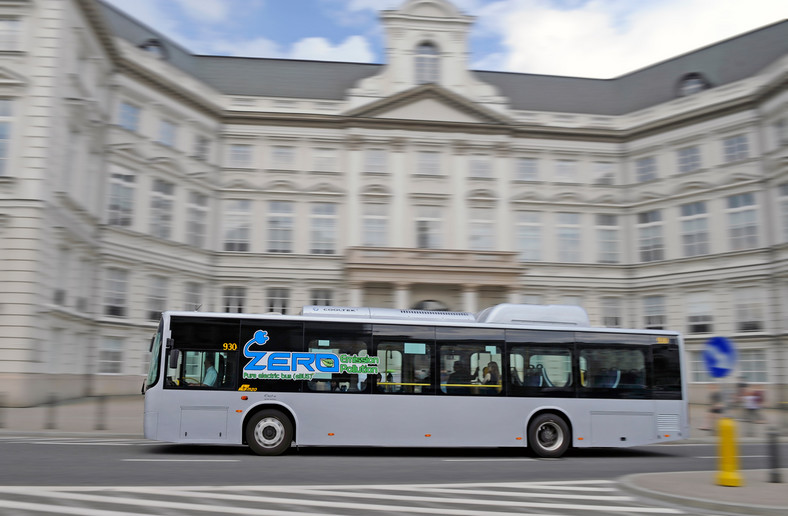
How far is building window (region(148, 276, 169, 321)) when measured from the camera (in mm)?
35906

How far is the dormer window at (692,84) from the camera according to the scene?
1612 inches

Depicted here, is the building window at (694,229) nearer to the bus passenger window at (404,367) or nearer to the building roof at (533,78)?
the building roof at (533,78)

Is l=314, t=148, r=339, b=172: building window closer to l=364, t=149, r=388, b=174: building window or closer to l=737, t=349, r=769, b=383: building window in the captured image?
l=364, t=149, r=388, b=174: building window

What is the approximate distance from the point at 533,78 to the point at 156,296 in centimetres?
2671

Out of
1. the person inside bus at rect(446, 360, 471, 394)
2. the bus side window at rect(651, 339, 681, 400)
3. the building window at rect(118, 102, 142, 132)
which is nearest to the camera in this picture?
the person inside bus at rect(446, 360, 471, 394)

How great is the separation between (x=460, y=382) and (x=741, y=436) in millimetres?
11791

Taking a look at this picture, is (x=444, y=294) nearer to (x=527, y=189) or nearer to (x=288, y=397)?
(x=527, y=189)

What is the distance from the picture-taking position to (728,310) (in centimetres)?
3669

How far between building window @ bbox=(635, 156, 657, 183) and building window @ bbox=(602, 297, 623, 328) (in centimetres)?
729

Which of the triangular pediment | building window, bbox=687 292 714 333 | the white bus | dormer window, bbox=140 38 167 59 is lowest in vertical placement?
the white bus

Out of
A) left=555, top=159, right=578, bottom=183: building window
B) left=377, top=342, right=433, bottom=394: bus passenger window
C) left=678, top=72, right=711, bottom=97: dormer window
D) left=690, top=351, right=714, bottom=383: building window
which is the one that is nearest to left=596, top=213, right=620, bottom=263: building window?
left=555, top=159, right=578, bottom=183: building window

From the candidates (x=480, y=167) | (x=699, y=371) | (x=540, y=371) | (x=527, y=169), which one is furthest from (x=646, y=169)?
(x=540, y=371)

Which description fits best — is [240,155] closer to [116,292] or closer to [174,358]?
[116,292]

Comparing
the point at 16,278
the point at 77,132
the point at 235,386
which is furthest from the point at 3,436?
the point at 77,132
